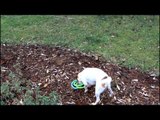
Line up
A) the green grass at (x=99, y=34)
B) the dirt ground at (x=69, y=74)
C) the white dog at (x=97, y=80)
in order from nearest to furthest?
the white dog at (x=97, y=80) → the dirt ground at (x=69, y=74) → the green grass at (x=99, y=34)

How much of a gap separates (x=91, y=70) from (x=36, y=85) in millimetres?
917

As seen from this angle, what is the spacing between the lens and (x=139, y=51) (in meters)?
7.14

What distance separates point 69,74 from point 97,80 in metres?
0.81

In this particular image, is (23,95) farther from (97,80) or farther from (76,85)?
(97,80)

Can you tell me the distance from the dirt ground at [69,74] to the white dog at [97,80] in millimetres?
169

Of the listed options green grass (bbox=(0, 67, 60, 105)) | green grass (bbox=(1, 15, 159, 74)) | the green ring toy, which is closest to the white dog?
the green ring toy

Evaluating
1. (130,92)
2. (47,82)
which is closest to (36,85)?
(47,82)

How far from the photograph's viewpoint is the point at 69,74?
18.9ft

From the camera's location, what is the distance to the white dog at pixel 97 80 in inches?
196

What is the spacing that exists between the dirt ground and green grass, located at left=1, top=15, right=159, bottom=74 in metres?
0.41

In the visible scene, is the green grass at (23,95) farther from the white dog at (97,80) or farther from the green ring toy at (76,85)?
the white dog at (97,80)

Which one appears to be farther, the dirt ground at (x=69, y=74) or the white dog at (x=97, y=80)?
the dirt ground at (x=69, y=74)

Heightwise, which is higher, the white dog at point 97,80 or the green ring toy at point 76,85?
the white dog at point 97,80

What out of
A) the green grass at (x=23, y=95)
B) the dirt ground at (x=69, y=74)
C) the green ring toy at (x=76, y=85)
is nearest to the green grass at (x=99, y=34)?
the dirt ground at (x=69, y=74)
